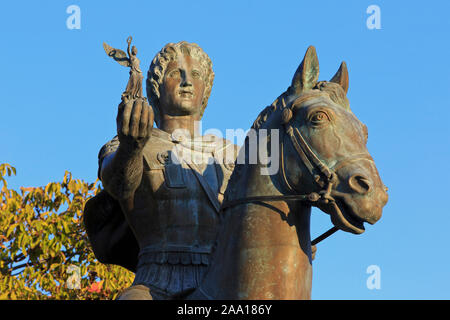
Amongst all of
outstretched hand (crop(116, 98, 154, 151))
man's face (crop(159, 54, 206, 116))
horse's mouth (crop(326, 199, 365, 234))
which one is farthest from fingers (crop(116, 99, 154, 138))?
man's face (crop(159, 54, 206, 116))

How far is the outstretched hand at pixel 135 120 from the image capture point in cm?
603

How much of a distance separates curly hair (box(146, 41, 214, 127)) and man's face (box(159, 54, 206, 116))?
40mm

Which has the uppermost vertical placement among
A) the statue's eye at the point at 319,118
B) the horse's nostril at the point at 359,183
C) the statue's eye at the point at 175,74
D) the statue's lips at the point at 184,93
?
the statue's eye at the point at 175,74

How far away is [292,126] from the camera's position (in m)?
5.69

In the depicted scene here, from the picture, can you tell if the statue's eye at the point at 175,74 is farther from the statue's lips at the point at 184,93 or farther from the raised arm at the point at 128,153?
the raised arm at the point at 128,153

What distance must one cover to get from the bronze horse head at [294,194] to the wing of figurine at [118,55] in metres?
2.28

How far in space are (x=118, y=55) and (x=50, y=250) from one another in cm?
785

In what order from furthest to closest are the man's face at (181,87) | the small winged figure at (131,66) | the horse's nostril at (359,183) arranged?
the man's face at (181,87)
the small winged figure at (131,66)
the horse's nostril at (359,183)

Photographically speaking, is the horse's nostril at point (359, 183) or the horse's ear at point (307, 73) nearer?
the horse's nostril at point (359, 183)

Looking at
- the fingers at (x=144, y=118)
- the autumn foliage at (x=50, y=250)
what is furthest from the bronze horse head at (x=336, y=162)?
the autumn foliage at (x=50, y=250)

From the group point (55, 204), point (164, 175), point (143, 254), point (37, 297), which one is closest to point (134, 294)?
point (143, 254)

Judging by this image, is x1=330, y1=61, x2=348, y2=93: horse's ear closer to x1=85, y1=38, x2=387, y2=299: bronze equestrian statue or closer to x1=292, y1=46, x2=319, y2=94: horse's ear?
x1=85, y1=38, x2=387, y2=299: bronze equestrian statue

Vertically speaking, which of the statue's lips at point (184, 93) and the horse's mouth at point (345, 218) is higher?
the statue's lips at point (184, 93)

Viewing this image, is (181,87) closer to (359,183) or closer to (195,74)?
(195,74)
